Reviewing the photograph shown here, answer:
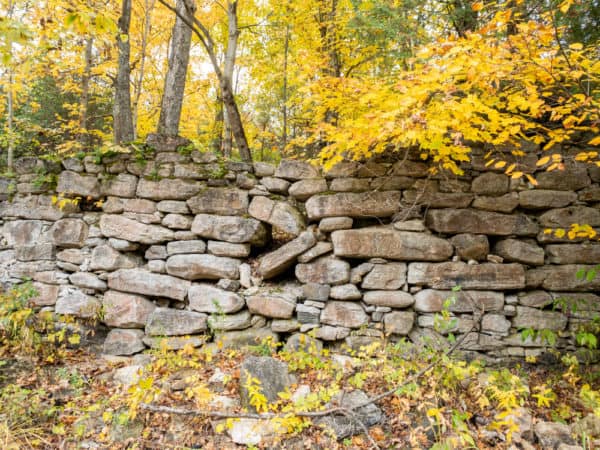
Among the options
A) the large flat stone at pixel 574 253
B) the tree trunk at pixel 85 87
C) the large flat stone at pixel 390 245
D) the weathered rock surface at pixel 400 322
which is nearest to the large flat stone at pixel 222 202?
the large flat stone at pixel 390 245

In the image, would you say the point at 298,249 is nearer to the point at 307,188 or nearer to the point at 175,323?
the point at 307,188

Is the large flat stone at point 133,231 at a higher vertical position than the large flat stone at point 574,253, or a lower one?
higher

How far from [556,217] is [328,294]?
2.79 m

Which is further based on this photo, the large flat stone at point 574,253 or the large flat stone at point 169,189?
the large flat stone at point 169,189

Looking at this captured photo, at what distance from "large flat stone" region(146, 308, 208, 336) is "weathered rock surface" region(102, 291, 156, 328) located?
0.51 feet

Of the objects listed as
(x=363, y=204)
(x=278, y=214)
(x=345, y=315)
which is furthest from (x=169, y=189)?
(x=345, y=315)

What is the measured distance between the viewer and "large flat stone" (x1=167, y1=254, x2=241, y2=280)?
4.34m

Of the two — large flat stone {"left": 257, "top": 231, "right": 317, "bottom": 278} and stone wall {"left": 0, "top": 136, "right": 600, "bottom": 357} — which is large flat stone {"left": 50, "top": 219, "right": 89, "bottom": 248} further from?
large flat stone {"left": 257, "top": 231, "right": 317, "bottom": 278}

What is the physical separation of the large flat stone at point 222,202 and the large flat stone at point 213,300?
0.99 meters

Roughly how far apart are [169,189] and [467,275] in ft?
12.7

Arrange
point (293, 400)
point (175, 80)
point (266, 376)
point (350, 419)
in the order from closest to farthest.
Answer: point (350, 419) → point (293, 400) → point (266, 376) → point (175, 80)

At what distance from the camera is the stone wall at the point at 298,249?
12.9 ft

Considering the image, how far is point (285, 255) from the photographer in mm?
4254

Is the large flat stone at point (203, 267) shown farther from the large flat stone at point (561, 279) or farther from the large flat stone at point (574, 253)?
the large flat stone at point (574, 253)
